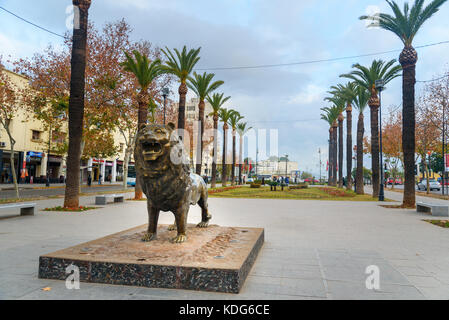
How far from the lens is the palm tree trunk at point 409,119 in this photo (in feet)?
45.3

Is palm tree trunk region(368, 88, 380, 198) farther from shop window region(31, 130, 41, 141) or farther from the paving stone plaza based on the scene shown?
shop window region(31, 130, 41, 141)

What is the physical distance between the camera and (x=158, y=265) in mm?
3303

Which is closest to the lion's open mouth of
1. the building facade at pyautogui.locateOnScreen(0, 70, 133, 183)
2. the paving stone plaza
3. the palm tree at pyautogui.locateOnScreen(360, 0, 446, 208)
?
the paving stone plaza

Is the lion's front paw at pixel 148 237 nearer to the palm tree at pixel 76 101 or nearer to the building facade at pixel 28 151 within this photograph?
the palm tree at pixel 76 101

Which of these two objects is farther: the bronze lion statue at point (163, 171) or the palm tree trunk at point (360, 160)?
the palm tree trunk at point (360, 160)

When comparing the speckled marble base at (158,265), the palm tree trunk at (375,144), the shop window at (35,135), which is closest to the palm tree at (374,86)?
the palm tree trunk at (375,144)

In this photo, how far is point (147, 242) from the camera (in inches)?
172

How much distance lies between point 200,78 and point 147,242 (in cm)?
2302

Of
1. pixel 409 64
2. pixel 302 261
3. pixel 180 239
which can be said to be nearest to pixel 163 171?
pixel 180 239

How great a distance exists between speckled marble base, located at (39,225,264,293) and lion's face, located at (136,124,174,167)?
1.21 meters

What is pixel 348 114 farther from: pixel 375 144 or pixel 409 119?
pixel 409 119

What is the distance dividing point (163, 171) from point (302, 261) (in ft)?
8.65

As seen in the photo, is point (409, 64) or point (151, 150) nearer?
point (151, 150)
